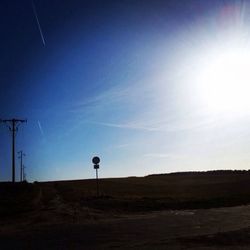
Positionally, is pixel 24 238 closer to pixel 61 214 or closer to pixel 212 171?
pixel 61 214

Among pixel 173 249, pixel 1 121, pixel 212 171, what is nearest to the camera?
pixel 173 249

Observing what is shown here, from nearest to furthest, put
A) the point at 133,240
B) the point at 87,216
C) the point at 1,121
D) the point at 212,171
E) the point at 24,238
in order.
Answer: the point at 133,240
the point at 24,238
the point at 87,216
the point at 1,121
the point at 212,171

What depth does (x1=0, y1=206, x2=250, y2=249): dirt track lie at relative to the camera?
14.1 m

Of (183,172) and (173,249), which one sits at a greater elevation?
(183,172)

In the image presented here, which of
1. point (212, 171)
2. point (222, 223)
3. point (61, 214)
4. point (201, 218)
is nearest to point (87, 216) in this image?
point (61, 214)

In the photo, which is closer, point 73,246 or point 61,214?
point 73,246

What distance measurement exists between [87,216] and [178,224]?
20.0ft

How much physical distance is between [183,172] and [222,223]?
154503 mm

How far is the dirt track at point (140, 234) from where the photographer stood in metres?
14.1

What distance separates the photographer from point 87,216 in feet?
79.8

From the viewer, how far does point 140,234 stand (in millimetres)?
16469

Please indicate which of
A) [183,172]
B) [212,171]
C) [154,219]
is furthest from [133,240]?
[183,172]

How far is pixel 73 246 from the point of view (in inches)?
556

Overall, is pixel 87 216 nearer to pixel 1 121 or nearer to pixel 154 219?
pixel 154 219
